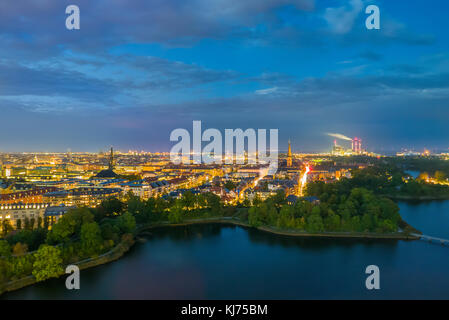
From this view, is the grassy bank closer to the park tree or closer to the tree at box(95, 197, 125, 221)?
the park tree

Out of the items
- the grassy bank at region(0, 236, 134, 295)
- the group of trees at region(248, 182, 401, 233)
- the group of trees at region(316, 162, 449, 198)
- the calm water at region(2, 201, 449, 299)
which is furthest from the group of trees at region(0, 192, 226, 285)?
the group of trees at region(316, 162, 449, 198)

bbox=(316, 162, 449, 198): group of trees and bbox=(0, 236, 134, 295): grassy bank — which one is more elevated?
bbox=(316, 162, 449, 198): group of trees

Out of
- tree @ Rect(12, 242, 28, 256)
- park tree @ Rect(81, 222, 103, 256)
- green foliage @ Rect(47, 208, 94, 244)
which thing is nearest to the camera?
tree @ Rect(12, 242, 28, 256)

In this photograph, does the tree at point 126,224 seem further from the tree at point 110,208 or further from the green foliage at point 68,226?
the tree at point 110,208

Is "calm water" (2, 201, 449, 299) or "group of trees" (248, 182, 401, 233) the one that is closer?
"calm water" (2, 201, 449, 299)

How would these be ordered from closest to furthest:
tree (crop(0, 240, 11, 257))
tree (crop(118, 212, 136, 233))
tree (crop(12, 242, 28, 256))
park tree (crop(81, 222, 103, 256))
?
1. tree (crop(0, 240, 11, 257))
2. tree (crop(12, 242, 28, 256))
3. park tree (crop(81, 222, 103, 256))
4. tree (crop(118, 212, 136, 233))
